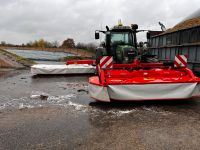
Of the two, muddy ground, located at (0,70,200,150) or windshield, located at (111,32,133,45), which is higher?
windshield, located at (111,32,133,45)

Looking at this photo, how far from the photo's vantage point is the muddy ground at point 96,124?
3.92 metres

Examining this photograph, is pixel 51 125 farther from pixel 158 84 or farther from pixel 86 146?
pixel 158 84

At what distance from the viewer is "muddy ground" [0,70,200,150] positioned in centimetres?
392

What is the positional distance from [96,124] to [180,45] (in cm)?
799

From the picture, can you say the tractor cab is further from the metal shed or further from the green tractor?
the metal shed

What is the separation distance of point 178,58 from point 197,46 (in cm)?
318

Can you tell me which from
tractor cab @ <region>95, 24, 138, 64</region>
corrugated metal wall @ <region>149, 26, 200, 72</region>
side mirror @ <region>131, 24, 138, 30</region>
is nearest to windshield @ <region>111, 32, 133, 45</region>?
tractor cab @ <region>95, 24, 138, 64</region>

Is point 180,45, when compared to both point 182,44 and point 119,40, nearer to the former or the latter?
point 182,44

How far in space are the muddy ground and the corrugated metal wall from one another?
388 centimetres

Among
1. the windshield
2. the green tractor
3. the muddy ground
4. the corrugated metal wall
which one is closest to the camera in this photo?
the muddy ground

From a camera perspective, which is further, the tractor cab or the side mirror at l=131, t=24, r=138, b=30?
the side mirror at l=131, t=24, r=138, b=30

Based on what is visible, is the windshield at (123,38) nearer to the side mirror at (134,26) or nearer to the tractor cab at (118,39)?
the tractor cab at (118,39)

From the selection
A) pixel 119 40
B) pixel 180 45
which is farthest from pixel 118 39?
pixel 180 45

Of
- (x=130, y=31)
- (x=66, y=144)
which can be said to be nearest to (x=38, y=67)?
(x=130, y=31)
